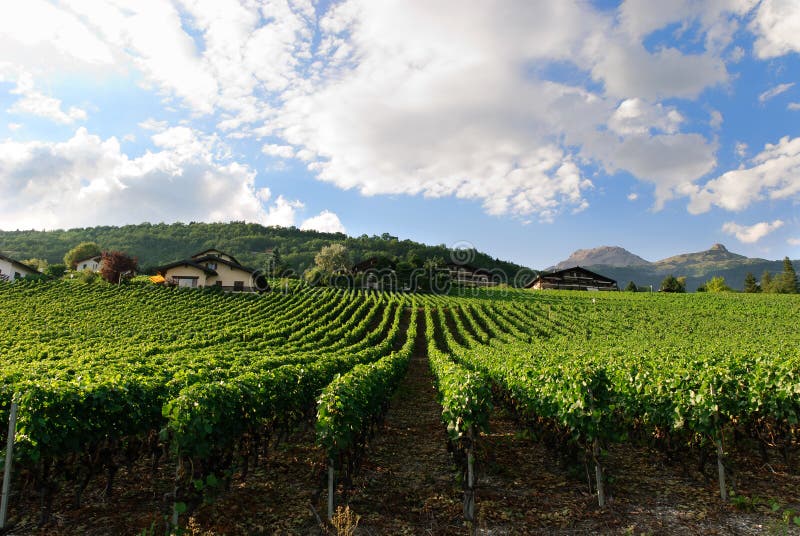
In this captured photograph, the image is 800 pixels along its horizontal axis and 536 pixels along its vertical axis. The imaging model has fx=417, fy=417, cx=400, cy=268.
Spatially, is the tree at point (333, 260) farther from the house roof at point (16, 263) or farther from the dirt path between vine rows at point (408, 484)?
the dirt path between vine rows at point (408, 484)

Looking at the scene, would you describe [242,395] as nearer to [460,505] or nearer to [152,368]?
[460,505]

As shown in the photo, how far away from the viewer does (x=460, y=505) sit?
691 cm

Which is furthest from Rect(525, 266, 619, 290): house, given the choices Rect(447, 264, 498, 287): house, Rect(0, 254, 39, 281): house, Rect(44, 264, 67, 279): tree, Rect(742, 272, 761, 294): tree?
Rect(0, 254, 39, 281): house

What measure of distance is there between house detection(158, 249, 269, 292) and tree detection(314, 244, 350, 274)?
22606 mm

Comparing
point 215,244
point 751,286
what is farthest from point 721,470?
point 215,244

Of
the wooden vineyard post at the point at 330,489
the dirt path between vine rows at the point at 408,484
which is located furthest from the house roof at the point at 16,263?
the wooden vineyard post at the point at 330,489

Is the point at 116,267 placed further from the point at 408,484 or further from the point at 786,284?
the point at 786,284

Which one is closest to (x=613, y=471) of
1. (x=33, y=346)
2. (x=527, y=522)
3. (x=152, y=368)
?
(x=527, y=522)

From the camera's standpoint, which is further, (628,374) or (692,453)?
(628,374)

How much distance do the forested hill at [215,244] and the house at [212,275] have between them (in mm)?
40301

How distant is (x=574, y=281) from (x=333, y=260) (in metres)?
49.0

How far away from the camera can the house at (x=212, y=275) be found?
A: 187 feet

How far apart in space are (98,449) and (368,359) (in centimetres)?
1414

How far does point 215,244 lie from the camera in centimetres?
11162
